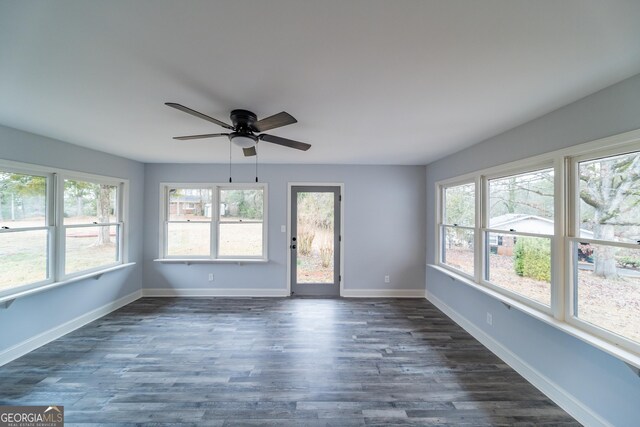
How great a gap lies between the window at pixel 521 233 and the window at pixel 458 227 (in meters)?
0.30

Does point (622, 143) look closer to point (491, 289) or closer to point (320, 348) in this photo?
point (491, 289)

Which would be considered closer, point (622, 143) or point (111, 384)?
point (622, 143)

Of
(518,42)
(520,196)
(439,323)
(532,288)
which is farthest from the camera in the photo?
(439,323)

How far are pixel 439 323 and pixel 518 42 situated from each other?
3251mm

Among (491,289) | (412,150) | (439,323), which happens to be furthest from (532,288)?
(412,150)

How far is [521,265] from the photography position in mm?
2430

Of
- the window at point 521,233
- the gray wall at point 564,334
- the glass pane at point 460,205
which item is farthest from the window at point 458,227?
the gray wall at point 564,334

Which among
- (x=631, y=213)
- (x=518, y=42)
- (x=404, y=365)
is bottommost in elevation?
(x=404, y=365)

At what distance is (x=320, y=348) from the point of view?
Answer: 268cm

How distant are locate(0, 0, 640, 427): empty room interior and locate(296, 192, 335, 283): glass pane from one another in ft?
1.89

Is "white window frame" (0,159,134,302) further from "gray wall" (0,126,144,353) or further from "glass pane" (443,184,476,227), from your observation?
"glass pane" (443,184,476,227)

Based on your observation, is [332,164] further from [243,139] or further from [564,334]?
[564,334]

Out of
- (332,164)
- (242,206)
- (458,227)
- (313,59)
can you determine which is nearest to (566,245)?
(458,227)

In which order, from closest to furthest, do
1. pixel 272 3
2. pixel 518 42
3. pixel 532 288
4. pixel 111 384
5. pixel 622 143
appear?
pixel 272 3
pixel 518 42
pixel 622 143
pixel 111 384
pixel 532 288
